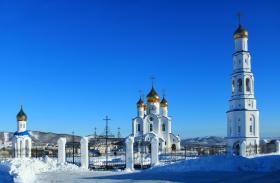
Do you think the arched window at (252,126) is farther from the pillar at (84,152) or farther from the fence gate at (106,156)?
the pillar at (84,152)

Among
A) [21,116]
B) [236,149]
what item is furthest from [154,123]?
[236,149]

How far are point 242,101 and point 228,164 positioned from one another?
43.7 ft

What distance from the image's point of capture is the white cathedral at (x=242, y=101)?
30281 mm

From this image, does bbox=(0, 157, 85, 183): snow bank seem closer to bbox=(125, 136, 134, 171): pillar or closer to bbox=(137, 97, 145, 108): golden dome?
Answer: bbox=(125, 136, 134, 171): pillar

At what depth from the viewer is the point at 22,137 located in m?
33.4

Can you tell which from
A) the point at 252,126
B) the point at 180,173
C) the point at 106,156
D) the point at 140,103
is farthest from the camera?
the point at 140,103

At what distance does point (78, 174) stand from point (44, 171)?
5.81 ft

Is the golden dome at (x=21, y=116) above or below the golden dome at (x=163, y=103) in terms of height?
below

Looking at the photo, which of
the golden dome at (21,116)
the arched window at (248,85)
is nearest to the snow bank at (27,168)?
the golden dome at (21,116)

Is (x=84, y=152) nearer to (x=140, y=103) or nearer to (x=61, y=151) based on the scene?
(x=61, y=151)

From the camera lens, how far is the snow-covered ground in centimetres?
1545

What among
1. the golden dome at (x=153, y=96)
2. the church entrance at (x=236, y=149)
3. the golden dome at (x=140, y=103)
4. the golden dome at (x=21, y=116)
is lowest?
the church entrance at (x=236, y=149)

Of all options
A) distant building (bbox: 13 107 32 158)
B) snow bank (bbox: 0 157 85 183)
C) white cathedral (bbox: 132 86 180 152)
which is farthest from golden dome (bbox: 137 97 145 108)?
snow bank (bbox: 0 157 85 183)

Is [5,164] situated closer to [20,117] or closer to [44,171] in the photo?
[44,171]
